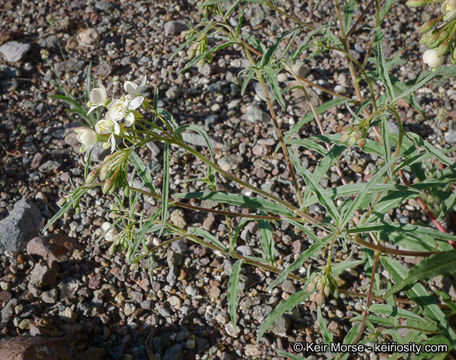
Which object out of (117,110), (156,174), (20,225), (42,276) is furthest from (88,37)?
(117,110)

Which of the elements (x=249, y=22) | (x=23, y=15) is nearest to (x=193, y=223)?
(x=249, y=22)

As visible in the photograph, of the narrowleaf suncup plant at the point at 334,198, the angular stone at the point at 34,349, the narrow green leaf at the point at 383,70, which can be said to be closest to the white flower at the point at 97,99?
the narrowleaf suncup plant at the point at 334,198

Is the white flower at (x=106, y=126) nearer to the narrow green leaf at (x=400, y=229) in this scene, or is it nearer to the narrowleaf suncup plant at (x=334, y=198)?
the narrowleaf suncup plant at (x=334, y=198)

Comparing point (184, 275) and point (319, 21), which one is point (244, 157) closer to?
point (184, 275)

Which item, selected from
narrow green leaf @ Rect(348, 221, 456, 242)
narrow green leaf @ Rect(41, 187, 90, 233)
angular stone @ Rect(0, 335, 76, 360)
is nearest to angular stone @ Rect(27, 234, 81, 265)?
angular stone @ Rect(0, 335, 76, 360)

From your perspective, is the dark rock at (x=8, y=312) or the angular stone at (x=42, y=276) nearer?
the dark rock at (x=8, y=312)

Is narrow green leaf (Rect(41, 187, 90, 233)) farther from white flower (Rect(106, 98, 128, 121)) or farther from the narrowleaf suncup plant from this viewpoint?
white flower (Rect(106, 98, 128, 121))
